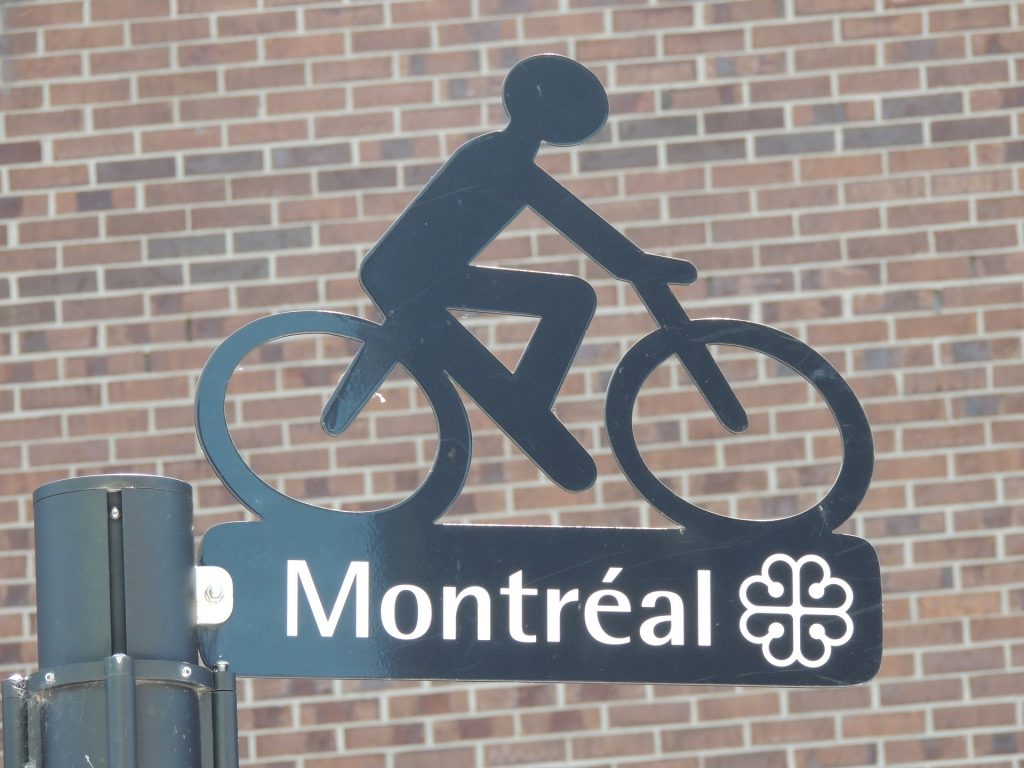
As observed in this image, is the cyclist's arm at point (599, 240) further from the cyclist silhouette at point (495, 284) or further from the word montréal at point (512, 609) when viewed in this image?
the word montréal at point (512, 609)

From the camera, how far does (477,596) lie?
10.2 ft

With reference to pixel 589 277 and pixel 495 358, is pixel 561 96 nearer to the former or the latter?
pixel 589 277

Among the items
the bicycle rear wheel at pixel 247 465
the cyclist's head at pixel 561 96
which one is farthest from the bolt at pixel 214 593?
the cyclist's head at pixel 561 96

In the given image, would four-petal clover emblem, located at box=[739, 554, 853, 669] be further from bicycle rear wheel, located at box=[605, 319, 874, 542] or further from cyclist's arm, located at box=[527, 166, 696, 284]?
cyclist's arm, located at box=[527, 166, 696, 284]

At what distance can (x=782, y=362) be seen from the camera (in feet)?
11.5

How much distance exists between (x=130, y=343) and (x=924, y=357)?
6.79 feet

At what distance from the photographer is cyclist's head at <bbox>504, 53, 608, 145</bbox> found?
4.18 meters

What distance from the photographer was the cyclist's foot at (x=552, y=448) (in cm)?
350

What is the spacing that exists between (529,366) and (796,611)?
0.78m

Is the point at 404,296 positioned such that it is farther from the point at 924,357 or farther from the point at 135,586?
the point at 924,357

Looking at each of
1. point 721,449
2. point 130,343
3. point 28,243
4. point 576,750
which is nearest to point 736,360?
point 721,449

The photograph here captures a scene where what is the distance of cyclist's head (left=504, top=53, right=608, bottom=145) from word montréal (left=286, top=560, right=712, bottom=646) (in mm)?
1388

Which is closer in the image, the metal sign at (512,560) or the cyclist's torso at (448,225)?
the metal sign at (512,560)

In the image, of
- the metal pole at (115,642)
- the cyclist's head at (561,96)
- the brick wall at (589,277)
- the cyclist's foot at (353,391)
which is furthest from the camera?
the brick wall at (589,277)
